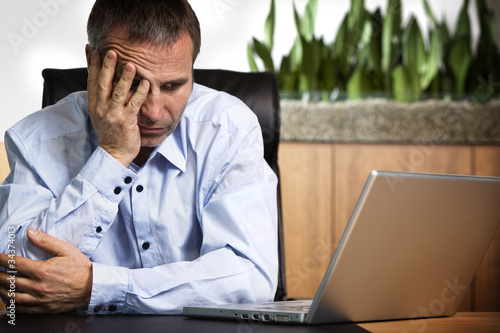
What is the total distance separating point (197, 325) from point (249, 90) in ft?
2.46

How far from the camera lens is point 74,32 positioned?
194 cm

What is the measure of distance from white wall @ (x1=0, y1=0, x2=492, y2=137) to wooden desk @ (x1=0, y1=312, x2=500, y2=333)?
2.19ft

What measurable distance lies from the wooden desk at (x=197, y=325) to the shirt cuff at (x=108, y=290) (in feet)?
0.24

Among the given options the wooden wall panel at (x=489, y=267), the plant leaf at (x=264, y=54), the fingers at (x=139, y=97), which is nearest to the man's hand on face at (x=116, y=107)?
the fingers at (x=139, y=97)

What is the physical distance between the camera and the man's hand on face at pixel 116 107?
0.97 m

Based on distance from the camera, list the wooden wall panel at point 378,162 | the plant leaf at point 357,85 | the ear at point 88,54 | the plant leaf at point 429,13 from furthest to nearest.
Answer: the plant leaf at point 429,13, the plant leaf at point 357,85, the wooden wall panel at point 378,162, the ear at point 88,54

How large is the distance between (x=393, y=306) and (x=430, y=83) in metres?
1.68

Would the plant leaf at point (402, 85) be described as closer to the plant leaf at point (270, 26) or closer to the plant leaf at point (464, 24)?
the plant leaf at point (464, 24)

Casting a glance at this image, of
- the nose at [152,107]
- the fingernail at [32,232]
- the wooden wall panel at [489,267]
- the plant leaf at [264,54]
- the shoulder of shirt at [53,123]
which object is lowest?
the wooden wall panel at [489,267]

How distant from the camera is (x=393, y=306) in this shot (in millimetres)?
706

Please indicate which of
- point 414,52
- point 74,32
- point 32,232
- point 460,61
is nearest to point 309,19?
point 414,52

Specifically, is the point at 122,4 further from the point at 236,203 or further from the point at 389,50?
the point at 389,50

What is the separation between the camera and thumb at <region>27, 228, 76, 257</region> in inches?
33.6

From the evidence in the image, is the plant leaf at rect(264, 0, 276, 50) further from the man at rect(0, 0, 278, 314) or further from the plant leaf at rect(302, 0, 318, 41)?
the man at rect(0, 0, 278, 314)
